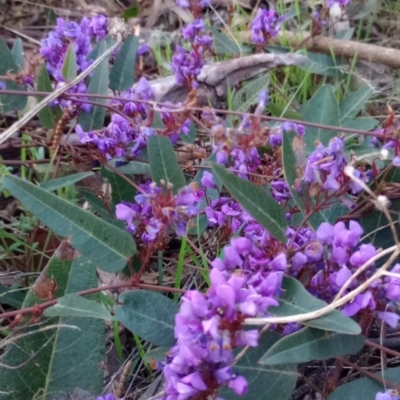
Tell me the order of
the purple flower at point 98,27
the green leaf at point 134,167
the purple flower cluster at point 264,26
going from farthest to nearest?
the purple flower cluster at point 264,26
the purple flower at point 98,27
the green leaf at point 134,167

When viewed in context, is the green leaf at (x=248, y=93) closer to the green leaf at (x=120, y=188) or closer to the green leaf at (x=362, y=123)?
the green leaf at (x=362, y=123)

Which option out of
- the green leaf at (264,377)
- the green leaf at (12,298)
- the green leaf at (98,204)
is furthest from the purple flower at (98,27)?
the green leaf at (264,377)

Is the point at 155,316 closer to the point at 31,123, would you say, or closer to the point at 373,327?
the point at 373,327

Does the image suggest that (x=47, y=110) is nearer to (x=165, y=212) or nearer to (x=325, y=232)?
(x=165, y=212)

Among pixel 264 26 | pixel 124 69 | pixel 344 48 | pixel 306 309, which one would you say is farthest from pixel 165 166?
pixel 344 48

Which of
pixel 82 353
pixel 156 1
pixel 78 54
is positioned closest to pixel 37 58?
pixel 78 54

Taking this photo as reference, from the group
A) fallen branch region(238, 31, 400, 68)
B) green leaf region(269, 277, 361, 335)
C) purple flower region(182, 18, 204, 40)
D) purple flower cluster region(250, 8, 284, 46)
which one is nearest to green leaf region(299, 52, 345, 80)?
fallen branch region(238, 31, 400, 68)

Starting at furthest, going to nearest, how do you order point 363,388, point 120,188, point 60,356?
point 120,188 < point 60,356 < point 363,388
